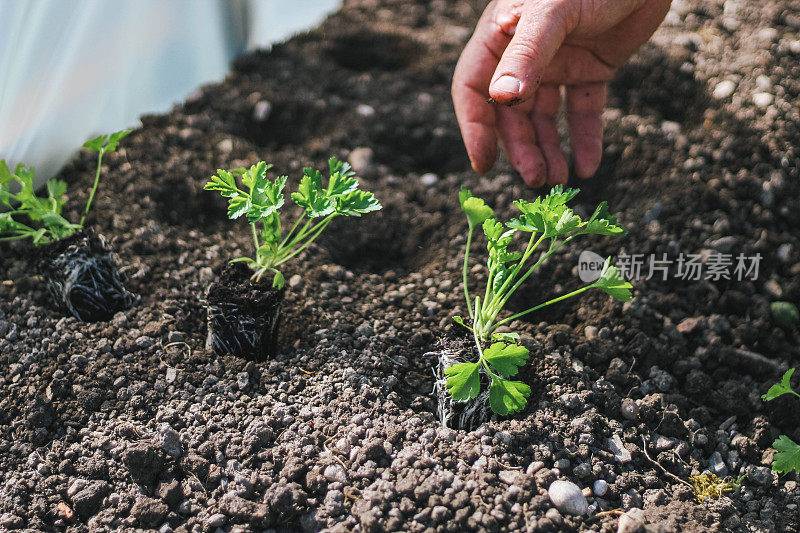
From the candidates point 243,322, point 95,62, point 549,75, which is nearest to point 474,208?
point 243,322

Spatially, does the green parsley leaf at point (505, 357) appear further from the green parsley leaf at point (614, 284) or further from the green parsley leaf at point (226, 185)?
the green parsley leaf at point (226, 185)

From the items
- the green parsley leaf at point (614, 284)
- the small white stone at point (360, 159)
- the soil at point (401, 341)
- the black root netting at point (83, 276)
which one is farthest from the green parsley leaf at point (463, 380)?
the small white stone at point (360, 159)

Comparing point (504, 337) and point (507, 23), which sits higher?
point (507, 23)

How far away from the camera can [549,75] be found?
2.44 m

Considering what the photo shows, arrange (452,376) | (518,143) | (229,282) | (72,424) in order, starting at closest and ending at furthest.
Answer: (452,376), (72,424), (229,282), (518,143)

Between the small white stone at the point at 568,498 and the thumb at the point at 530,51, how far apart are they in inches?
41.3

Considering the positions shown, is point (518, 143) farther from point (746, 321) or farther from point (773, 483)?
point (773, 483)

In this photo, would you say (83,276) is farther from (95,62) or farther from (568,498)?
(568,498)

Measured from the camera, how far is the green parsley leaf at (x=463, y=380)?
1.62 m

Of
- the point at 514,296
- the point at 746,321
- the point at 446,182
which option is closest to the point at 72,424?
the point at 514,296

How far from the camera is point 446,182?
2.66 metres

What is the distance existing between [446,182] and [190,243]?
1.07 meters

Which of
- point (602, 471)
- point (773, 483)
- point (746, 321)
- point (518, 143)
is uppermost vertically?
point (518, 143)

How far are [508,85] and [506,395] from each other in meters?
0.86
